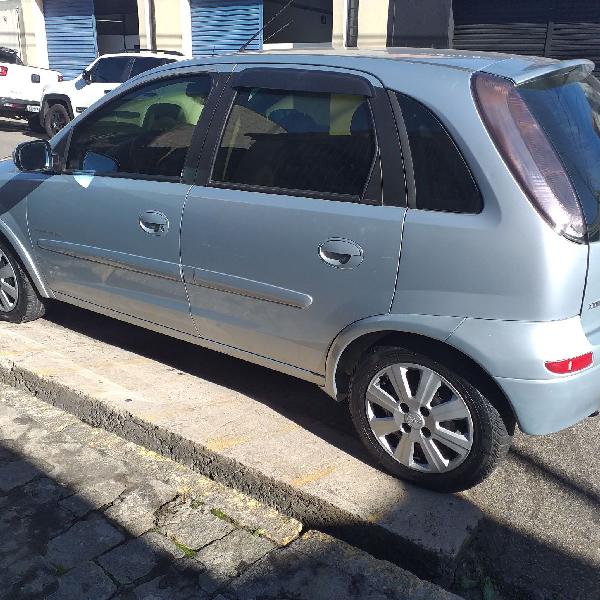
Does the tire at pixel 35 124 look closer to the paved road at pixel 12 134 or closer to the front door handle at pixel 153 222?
the paved road at pixel 12 134

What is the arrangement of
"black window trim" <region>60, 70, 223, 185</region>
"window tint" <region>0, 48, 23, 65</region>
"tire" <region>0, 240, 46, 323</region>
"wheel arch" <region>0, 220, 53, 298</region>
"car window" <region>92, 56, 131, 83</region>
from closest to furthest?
"black window trim" <region>60, 70, 223, 185</region>
"wheel arch" <region>0, 220, 53, 298</region>
"tire" <region>0, 240, 46, 323</region>
"car window" <region>92, 56, 131, 83</region>
"window tint" <region>0, 48, 23, 65</region>

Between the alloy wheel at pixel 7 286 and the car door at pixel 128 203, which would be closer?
the car door at pixel 128 203

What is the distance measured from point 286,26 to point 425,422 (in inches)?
671

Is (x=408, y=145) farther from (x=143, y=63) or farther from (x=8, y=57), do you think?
(x=8, y=57)

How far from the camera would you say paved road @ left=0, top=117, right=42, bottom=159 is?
42.7ft

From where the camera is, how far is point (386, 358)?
268 centimetres

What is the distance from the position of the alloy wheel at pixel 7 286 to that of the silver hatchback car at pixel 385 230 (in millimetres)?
958

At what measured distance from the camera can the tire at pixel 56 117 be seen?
13109 millimetres

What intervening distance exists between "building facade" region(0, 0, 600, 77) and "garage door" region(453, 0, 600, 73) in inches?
0.7

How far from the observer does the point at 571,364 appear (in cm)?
238

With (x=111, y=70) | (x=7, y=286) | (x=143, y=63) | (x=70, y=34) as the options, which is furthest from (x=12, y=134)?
(x=7, y=286)

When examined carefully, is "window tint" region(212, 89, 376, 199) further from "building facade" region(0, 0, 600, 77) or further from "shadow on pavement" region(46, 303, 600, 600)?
"building facade" region(0, 0, 600, 77)

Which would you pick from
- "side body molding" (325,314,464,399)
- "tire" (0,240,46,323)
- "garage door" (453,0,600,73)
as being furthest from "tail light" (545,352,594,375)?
"garage door" (453,0,600,73)

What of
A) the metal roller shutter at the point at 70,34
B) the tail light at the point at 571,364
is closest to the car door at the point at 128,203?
the tail light at the point at 571,364
